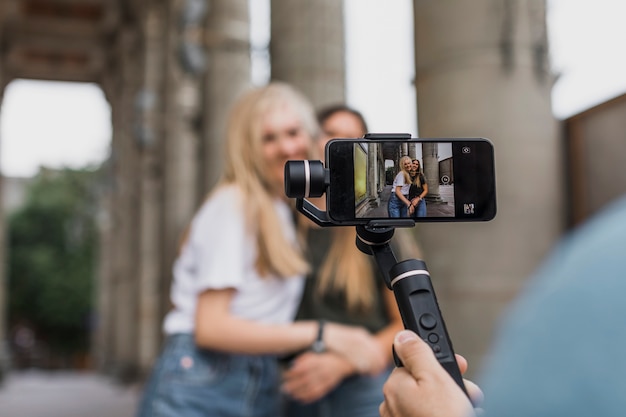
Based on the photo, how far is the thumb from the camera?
802 millimetres

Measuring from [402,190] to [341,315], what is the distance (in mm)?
1476

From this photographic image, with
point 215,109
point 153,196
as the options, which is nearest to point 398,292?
point 215,109

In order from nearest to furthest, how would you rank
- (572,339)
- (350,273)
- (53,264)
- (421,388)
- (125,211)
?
1. (572,339)
2. (421,388)
3. (350,273)
4. (125,211)
5. (53,264)

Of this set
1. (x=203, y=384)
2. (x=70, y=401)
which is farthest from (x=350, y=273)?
(x=70, y=401)

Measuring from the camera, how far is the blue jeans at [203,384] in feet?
6.49

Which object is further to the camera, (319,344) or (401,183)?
(319,344)

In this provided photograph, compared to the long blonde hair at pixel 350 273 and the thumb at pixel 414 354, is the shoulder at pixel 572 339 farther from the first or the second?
the long blonde hair at pixel 350 273

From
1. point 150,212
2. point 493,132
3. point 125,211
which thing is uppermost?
point 125,211

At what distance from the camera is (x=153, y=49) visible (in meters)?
15.5

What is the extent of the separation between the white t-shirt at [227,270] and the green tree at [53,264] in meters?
39.1

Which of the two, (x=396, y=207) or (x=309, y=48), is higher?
(x=309, y=48)

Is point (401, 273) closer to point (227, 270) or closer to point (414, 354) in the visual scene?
point (414, 354)

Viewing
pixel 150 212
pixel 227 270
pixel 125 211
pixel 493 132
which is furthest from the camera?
pixel 125 211

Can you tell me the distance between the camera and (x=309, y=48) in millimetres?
5418
